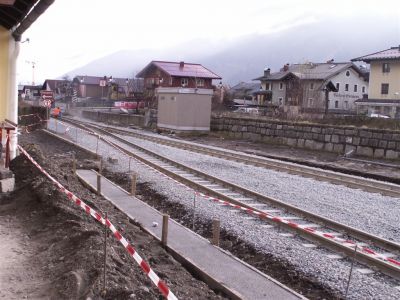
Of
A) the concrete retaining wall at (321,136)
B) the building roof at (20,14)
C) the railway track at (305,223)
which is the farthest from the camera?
the concrete retaining wall at (321,136)

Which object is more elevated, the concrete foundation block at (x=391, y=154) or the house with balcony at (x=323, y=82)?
the house with balcony at (x=323, y=82)

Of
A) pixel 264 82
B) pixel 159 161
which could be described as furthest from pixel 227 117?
pixel 264 82

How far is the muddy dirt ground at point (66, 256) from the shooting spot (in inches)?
202

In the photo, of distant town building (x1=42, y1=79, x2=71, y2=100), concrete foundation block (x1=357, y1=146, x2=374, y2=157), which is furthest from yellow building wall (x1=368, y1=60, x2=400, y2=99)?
distant town building (x1=42, y1=79, x2=71, y2=100)

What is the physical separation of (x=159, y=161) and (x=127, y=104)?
44283 millimetres

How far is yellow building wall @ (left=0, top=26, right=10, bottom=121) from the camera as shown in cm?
1184

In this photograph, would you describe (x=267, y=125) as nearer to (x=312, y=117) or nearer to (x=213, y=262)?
(x=312, y=117)

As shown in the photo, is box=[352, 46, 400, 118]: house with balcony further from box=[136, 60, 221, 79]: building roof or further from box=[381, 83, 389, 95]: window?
box=[136, 60, 221, 79]: building roof

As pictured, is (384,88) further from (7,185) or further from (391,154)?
(7,185)

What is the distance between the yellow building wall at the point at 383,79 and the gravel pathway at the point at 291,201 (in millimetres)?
42594

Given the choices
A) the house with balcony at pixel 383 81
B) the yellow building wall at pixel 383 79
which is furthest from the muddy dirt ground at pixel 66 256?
the yellow building wall at pixel 383 79

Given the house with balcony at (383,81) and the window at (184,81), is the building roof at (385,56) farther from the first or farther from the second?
the window at (184,81)

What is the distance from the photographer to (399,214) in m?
11.0

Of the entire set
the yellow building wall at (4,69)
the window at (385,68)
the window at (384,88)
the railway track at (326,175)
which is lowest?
the railway track at (326,175)
